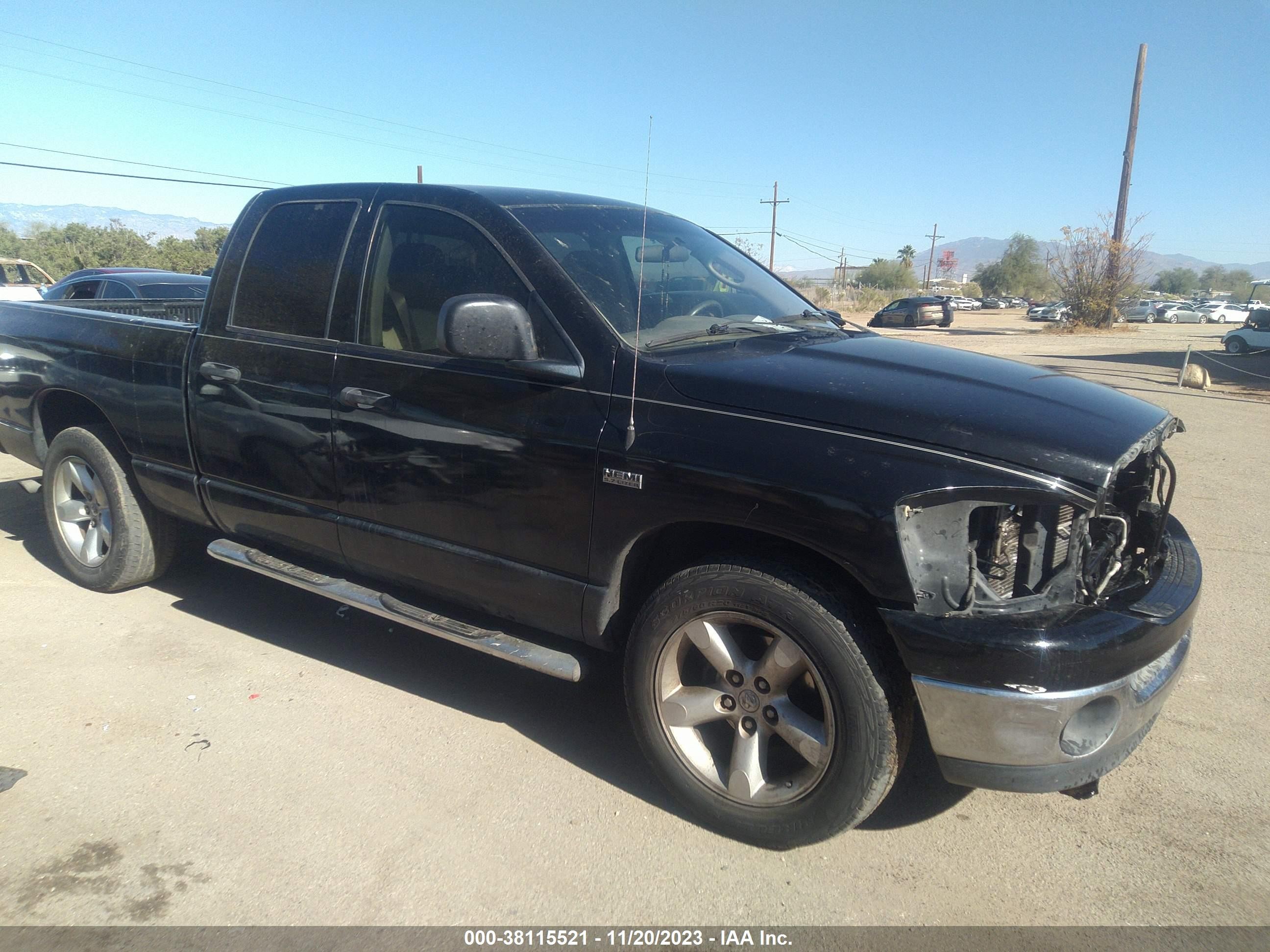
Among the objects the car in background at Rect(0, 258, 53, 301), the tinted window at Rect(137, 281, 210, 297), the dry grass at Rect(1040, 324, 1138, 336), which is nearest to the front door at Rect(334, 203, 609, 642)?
the tinted window at Rect(137, 281, 210, 297)

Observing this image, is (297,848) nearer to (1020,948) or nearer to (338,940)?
(338,940)

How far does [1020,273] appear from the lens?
3686 inches

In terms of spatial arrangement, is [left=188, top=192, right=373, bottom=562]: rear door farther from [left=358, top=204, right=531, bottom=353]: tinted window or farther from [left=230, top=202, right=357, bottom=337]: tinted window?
[left=358, top=204, right=531, bottom=353]: tinted window

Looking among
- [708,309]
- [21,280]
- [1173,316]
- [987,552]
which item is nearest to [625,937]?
[987,552]

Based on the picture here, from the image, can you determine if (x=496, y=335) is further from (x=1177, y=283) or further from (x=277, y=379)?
(x=1177, y=283)

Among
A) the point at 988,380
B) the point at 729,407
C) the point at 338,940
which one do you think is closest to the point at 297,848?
the point at 338,940

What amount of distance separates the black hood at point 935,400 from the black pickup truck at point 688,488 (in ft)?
0.04

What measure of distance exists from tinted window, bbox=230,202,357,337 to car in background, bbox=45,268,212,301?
6.70 m

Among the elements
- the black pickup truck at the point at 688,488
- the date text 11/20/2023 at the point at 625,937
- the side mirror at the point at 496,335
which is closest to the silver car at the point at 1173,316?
the black pickup truck at the point at 688,488

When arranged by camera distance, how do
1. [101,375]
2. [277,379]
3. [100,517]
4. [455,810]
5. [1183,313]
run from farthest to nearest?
[1183,313] < [100,517] < [101,375] < [277,379] < [455,810]

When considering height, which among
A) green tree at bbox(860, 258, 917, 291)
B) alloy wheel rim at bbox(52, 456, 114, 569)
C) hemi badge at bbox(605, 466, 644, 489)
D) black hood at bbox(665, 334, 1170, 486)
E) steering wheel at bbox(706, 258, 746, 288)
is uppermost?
green tree at bbox(860, 258, 917, 291)

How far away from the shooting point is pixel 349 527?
3.39 m

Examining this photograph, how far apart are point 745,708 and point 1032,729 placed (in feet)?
2.66

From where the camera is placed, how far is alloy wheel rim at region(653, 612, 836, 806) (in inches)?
98.7
